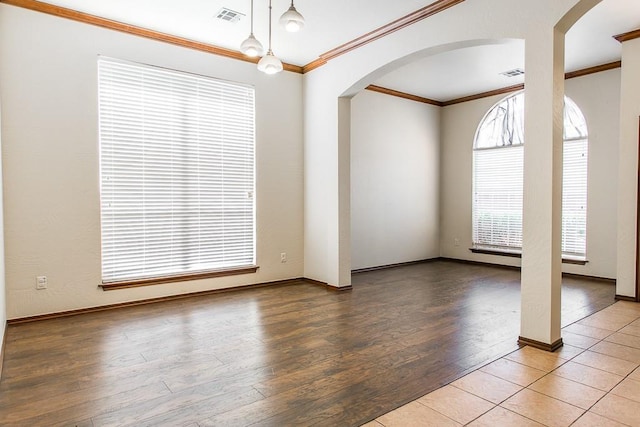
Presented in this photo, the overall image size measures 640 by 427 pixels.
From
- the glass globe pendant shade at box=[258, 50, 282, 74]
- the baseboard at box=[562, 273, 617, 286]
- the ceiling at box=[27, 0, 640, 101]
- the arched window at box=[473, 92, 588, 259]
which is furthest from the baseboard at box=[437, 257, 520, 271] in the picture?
the glass globe pendant shade at box=[258, 50, 282, 74]

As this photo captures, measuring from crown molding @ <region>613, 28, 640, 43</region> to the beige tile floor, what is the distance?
3.47 metres

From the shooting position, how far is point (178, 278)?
15.6ft

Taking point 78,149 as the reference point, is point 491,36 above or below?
above

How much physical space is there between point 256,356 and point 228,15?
3.42 m

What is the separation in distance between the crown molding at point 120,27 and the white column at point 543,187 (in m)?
3.58

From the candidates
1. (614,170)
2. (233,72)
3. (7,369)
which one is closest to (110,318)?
(7,369)

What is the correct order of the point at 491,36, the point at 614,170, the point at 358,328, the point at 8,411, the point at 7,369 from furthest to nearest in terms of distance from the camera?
the point at 614,170, the point at 358,328, the point at 491,36, the point at 7,369, the point at 8,411

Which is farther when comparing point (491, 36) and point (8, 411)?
point (491, 36)

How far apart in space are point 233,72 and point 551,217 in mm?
4114

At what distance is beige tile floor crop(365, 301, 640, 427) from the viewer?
2143 millimetres

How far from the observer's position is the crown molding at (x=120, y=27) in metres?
3.84

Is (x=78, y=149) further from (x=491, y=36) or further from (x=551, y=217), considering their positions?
(x=551, y=217)

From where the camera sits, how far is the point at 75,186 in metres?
4.07

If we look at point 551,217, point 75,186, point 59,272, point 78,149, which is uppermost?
point 78,149
